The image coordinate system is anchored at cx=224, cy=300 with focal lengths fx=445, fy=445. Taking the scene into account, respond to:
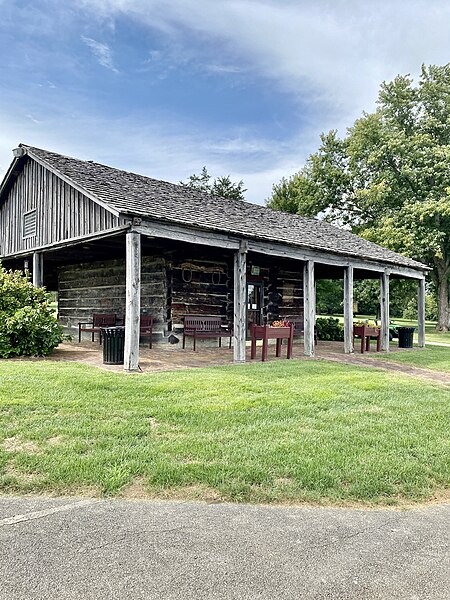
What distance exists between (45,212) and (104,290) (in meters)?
3.71

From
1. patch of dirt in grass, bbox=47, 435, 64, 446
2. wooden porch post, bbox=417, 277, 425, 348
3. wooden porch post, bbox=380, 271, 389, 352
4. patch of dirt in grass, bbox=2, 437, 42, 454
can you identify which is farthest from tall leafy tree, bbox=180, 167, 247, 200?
patch of dirt in grass, bbox=2, 437, 42, 454

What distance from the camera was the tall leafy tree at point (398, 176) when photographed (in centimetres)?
2791

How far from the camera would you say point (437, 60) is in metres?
30.5

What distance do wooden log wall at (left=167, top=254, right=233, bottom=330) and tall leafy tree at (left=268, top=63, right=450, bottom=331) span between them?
16.6m

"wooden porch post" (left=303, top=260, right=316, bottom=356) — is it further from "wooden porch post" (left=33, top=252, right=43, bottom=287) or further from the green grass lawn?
"wooden porch post" (left=33, top=252, right=43, bottom=287)

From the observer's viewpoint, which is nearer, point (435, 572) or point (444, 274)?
point (435, 572)

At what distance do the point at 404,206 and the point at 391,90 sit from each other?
9495mm

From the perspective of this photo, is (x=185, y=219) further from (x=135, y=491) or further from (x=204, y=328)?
(x=135, y=491)

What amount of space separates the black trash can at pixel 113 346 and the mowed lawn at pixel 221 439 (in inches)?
68.9

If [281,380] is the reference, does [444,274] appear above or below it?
above

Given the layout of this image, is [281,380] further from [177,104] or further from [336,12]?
[177,104]

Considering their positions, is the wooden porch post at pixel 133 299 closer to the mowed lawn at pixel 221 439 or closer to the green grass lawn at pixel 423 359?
the mowed lawn at pixel 221 439

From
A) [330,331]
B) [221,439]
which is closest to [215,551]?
[221,439]

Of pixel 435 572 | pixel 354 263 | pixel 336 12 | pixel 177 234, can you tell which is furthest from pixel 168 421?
pixel 354 263
